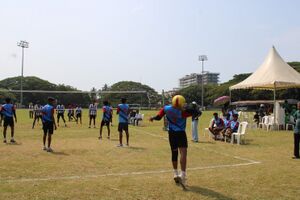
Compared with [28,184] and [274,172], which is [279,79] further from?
[28,184]

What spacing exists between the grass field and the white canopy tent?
38.3 feet

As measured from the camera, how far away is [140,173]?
9.07 m

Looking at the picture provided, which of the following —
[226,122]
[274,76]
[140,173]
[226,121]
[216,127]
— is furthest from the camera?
[274,76]

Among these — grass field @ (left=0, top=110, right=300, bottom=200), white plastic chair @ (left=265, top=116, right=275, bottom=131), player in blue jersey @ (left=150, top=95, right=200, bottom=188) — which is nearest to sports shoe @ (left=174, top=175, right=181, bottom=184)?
player in blue jersey @ (left=150, top=95, right=200, bottom=188)

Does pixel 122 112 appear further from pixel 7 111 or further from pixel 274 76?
pixel 274 76

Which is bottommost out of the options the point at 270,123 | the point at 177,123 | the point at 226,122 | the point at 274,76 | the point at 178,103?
the point at 270,123

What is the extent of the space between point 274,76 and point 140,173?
1841 cm

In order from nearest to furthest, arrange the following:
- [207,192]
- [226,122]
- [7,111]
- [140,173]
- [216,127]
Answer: [207,192] < [140,173] < [7,111] < [216,127] < [226,122]

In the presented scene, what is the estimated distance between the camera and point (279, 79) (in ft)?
81.3

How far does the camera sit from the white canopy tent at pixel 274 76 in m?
24.8

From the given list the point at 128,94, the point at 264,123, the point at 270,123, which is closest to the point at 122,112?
the point at 270,123

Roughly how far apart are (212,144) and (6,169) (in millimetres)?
8468

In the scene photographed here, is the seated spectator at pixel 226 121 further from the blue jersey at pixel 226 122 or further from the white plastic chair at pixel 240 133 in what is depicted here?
the white plastic chair at pixel 240 133

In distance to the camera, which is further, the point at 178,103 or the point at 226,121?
the point at 226,121
